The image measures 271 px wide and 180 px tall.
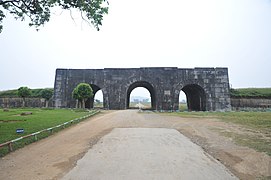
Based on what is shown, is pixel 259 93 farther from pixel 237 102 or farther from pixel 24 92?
pixel 24 92

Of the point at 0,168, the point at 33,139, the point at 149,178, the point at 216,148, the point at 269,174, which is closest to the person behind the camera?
the point at 149,178

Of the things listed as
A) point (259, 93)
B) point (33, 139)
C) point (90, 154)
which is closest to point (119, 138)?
point (90, 154)

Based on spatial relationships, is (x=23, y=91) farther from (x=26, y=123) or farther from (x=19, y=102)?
(x=26, y=123)

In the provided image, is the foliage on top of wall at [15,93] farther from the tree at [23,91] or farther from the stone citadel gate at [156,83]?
the stone citadel gate at [156,83]

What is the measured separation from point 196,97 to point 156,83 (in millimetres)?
8200

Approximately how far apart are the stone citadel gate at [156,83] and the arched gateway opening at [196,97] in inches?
5.7

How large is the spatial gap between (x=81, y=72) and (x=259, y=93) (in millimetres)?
27779

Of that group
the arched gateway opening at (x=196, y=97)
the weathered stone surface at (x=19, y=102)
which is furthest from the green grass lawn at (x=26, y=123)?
the arched gateway opening at (x=196, y=97)

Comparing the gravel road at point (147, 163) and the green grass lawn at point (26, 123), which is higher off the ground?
the green grass lawn at point (26, 123)

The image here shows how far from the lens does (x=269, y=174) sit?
4.64 metres

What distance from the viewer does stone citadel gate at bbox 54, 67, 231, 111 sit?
2536cm

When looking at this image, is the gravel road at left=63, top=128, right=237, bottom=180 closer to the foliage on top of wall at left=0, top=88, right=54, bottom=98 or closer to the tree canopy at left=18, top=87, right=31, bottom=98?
the tree canopy at left=18, top=87, right=31, bottom=98

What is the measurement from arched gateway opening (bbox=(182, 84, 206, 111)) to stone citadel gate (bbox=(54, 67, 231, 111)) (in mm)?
145

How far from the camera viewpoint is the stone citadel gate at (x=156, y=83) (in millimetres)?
25359
